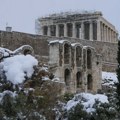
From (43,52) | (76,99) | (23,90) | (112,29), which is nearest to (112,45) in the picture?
(43,52)

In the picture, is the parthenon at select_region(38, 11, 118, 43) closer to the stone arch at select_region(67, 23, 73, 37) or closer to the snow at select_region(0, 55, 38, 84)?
the stone arch at select_region(67, 23, 73, 37)

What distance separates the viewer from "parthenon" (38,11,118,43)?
7819cm

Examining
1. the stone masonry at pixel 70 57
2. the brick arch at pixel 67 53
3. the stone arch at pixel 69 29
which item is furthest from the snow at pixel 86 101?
the stone arch at pixel 69 29

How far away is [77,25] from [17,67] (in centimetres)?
5228

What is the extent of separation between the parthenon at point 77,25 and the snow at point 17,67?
5056cm

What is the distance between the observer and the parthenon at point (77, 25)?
78.2 meters

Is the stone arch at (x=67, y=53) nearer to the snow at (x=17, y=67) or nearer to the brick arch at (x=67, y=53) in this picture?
the brick arch at (x=67, y=53)

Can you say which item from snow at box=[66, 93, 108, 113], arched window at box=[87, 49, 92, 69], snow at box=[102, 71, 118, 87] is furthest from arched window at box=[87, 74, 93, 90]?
snow at box=[66, 93, 108, 113]

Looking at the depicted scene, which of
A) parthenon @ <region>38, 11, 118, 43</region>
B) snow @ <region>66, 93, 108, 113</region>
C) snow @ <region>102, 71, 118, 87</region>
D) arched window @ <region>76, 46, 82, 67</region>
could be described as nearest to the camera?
snow @ <region>66, 93, 108, 113</region>

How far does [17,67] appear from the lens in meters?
26.9

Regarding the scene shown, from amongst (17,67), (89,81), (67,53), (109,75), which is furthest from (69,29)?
(17,67)

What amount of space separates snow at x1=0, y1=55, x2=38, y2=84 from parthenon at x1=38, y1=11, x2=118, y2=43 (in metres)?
50.6

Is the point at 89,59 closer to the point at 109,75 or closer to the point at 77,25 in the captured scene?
the point at 109,75

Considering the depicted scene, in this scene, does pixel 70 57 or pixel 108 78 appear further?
pixel 108 78
